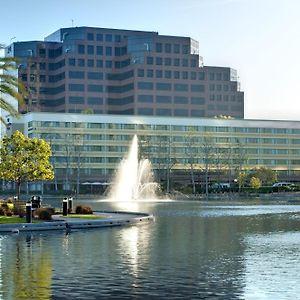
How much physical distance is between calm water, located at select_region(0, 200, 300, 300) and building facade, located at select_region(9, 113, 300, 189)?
424 feet

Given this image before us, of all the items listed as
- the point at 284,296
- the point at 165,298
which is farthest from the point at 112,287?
the point at 284,296

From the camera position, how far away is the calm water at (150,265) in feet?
62.0

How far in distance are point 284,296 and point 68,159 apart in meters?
153

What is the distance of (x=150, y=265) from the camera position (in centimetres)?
2428

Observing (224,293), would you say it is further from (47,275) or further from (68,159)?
(68,159)

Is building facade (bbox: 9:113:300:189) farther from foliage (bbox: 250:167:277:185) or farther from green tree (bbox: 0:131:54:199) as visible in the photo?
green tree (bbox: 0:131:54:199)

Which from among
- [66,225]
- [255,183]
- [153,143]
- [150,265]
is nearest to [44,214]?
[66,225]

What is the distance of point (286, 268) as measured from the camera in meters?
23.6

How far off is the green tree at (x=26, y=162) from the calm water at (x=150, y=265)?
68.7ft

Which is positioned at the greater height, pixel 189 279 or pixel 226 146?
pixel 226 146

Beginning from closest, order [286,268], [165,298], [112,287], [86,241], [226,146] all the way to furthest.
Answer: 1. [165,298]
2. [112,287]
3. [286,268]
4. [86,241]
5. [226,146]

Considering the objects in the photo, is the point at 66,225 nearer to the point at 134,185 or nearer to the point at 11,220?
the point at 11,220

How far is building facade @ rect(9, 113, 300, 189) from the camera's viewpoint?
6757 inches

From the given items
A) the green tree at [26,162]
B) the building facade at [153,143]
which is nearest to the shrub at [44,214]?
the green tree at [26,162]
